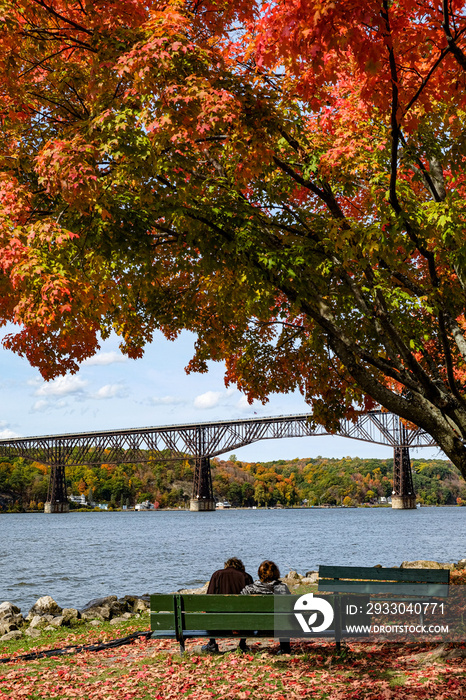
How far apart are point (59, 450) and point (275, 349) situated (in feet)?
318

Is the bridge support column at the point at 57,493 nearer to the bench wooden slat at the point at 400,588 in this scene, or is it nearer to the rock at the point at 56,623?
the rock at the point at 56,623

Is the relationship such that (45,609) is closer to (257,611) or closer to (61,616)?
(61,616)

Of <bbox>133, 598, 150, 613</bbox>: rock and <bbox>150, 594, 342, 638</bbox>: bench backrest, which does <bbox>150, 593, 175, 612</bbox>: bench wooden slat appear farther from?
<bbox>133, 598, 150, 613</bbox>: rock

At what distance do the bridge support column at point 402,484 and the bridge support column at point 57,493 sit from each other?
5293 cm

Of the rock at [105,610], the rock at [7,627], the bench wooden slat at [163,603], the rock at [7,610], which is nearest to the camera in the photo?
the bench wooden slat at [163,603]

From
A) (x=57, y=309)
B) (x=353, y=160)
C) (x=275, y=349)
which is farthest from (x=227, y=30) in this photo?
(x=275, y=349)

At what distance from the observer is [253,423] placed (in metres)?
92.0

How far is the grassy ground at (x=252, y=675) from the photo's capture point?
6090mm

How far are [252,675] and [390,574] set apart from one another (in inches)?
94.5

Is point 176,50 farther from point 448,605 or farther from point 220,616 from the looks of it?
point 448,605

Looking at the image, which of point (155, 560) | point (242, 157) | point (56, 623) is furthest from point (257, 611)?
point (155, 560)

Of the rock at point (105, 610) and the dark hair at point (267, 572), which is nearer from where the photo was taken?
the dark hair at point (267, 572)

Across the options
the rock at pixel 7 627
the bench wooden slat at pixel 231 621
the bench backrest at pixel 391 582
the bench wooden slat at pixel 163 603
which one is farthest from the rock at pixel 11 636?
the bench backrest at pixel 391 582

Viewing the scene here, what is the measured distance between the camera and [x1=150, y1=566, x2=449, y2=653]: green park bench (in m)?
7.18
